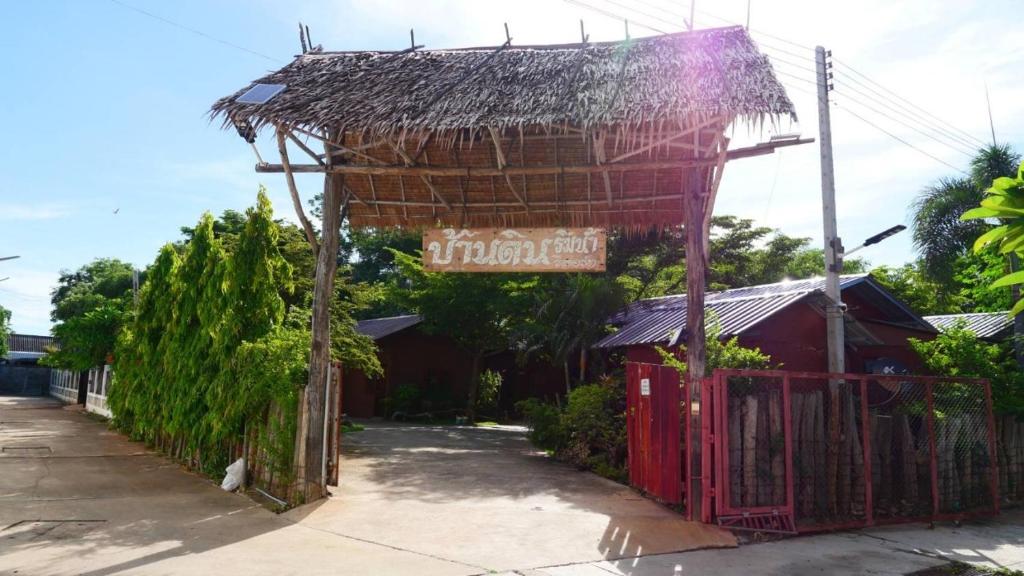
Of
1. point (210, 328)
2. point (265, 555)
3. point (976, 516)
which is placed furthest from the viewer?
point (210, 328)

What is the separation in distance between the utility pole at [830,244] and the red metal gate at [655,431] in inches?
152

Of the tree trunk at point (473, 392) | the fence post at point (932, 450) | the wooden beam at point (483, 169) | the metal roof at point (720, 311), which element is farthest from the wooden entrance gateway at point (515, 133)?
the tree trunk at point (473, 392)

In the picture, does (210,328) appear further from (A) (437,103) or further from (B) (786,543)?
(B) (786,543)

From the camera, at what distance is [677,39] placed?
8.95 metres

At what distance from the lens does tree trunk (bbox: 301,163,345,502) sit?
8156 mm

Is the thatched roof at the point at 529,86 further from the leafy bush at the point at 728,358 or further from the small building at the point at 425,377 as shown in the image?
the small building at the point at 425,377

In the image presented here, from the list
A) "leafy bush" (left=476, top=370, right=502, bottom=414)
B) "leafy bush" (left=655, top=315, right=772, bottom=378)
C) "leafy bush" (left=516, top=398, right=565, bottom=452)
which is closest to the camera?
"leafy bush" (left=655, top=315, right=772, bottom=378)

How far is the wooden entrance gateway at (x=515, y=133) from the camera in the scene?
765 cm

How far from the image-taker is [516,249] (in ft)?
27.8

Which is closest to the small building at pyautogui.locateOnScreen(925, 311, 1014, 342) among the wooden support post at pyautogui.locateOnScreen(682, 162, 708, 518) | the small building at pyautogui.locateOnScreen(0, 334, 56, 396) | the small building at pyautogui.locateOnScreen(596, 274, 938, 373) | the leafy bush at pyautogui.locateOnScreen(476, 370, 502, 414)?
the small building at pyautogui.locateOnScreen(596, 274, 938, 373)

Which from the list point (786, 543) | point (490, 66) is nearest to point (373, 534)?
point (786, 543)

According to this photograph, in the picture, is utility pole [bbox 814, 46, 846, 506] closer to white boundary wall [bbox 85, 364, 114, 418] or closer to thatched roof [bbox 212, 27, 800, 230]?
thatched roof [bbox 212, 27, 800, 230]

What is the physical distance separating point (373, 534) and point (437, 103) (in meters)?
4.70

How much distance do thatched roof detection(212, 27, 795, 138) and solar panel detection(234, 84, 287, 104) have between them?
2.9 inches
